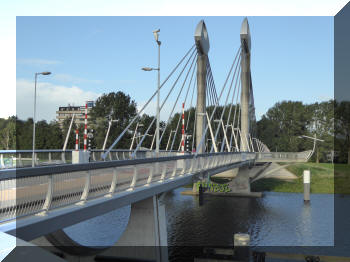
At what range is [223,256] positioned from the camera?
662 inches

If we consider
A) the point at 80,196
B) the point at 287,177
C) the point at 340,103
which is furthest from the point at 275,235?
the point at 340,103

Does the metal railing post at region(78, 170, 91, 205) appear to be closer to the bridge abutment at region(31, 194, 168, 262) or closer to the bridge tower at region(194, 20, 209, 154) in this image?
the bridge abutment at region(31, 194, 168, 262)

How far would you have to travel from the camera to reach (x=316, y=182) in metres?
59.7

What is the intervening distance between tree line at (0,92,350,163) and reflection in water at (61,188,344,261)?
813 centimetres

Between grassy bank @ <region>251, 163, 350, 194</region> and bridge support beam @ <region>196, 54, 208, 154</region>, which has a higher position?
bridge support beam @ <region>196, 54, 208, 154</region>

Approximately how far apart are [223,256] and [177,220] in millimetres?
14390

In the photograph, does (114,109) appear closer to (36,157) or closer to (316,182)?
(316,182)

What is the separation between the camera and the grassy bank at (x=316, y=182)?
55.9 meters

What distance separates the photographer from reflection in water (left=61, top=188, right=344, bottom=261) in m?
24.3

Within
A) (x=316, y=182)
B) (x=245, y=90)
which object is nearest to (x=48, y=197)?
(x=245, y=90)

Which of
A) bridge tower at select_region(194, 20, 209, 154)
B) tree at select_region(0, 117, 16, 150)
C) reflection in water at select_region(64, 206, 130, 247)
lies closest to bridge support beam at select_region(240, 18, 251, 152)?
bridge tower at select_region(194, 20, 209, 154)

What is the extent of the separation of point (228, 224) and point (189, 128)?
57.5 m

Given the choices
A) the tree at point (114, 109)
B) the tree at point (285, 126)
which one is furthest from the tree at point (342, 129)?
the tree at point (114, 109)

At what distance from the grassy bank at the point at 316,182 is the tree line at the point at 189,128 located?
596cm
